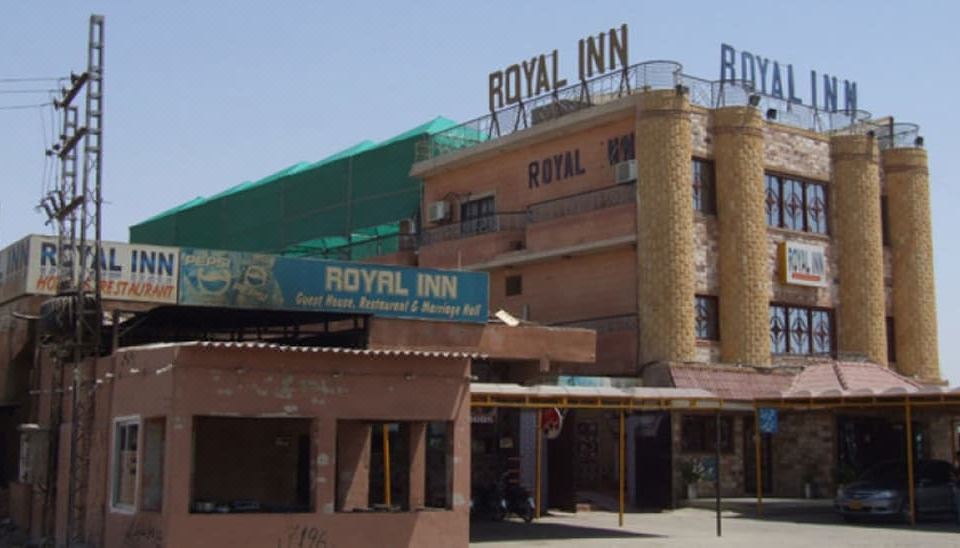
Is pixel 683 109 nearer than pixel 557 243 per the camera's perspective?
Yes

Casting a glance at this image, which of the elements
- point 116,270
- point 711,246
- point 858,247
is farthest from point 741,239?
point 116,270

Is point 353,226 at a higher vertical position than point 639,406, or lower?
higher

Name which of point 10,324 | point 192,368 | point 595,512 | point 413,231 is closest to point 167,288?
point 10,324

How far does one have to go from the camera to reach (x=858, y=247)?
41812 mm

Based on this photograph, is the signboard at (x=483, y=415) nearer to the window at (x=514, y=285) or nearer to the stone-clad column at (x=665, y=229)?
the stone-clad column at (x=665, y=229)

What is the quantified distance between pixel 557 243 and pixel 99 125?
1907cm

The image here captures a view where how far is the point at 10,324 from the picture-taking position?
93.0 ft

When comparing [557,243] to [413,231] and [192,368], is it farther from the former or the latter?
[192,368]

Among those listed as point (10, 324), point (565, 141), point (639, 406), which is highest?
point (565, 141)

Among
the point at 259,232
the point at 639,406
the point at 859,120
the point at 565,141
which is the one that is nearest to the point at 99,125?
the point at 639,406

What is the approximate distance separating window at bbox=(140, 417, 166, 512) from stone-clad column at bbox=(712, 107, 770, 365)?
21874 mm

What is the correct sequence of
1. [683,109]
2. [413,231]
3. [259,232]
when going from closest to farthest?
[683,109]
[413,231]
[259,232]

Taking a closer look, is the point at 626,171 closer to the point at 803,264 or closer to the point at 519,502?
the point at 803,264

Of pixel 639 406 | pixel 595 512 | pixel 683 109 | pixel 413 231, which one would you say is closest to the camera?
pixel 639 406
